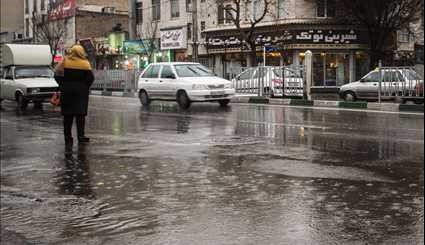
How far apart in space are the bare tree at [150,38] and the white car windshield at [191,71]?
90.1 feet

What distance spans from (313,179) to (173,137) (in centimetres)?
482

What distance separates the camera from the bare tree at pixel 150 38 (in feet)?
159

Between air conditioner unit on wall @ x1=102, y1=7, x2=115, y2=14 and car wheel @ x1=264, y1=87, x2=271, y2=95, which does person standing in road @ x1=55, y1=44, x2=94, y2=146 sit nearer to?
car wheel @ x1=264, y1=87, x2=271, y2=95

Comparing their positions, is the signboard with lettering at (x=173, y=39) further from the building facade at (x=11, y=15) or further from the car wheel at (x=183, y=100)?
the building facade at (x=11, y=15)

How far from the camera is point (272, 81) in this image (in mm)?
24016

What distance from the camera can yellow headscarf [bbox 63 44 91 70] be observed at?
10.5 m

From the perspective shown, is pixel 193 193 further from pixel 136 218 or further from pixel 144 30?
pixel 144 30

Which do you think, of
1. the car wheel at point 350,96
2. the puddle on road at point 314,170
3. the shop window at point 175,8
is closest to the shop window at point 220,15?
the shop window at point 175,8

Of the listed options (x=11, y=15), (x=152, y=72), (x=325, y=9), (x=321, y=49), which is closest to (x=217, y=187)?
(x=11, y=15)

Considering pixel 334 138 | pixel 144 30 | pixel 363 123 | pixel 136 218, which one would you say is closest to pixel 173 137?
pixel 334 138

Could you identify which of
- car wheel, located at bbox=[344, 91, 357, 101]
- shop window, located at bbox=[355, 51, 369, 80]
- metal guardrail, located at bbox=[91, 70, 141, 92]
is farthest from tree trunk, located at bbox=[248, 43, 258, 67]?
car wheel, located at bbox=[344, 91, 357, 101]

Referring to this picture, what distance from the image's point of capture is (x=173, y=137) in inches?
454

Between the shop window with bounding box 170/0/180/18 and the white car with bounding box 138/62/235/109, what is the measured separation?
25.4 metres

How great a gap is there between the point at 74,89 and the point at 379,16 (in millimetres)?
31324
